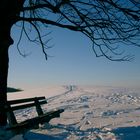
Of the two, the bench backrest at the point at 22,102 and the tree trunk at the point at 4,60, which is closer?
the bench backrest at the point at 22,102

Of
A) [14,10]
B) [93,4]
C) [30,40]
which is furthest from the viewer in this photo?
[30,40]

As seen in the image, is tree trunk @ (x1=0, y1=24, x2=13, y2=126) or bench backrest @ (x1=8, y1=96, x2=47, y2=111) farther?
tree trunk @ (x1=0, y1=24, x2=13, y2=126)

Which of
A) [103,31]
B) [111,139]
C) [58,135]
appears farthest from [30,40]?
[111,139]

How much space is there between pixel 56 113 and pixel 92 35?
235cm

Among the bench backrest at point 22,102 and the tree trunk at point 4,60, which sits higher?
the tree trunk at point 4,60

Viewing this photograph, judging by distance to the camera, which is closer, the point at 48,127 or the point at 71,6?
the point at 71,6

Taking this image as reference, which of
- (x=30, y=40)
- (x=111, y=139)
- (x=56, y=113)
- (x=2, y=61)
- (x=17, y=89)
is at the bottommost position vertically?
(x=111, y=139)

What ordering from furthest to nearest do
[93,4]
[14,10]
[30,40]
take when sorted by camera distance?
[30,40] → [93,4] → [14,10]

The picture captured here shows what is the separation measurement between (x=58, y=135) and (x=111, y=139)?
1.54m

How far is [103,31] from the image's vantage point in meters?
10.0

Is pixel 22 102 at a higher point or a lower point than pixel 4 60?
lower

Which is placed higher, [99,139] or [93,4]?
[93,4]

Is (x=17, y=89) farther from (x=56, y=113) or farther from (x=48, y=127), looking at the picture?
(x=48, y=127)

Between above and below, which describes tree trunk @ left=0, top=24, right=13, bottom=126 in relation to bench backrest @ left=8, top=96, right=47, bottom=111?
above
